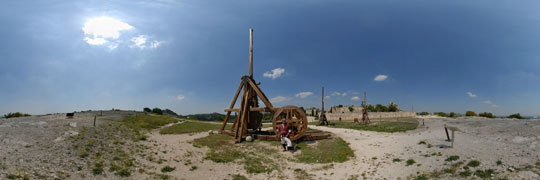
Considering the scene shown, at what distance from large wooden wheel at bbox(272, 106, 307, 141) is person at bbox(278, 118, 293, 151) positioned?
0.39 meters

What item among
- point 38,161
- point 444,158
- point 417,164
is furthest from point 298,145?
point 38,161

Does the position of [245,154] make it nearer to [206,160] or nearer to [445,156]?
[206,160]

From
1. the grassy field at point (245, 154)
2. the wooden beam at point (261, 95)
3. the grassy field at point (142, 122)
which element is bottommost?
the grassy field at point (245, 154)

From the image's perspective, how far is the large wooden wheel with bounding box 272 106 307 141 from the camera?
15320 millimetres

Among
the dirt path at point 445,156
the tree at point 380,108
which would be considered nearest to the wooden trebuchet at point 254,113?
the dirt path at point 445,156

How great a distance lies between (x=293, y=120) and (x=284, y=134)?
4.59 ft

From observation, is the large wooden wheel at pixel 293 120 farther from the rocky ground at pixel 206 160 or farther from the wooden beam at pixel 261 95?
the rocky ground at pixel 206 160

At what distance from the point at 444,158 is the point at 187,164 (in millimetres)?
11973

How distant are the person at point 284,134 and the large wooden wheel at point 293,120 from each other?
394mm

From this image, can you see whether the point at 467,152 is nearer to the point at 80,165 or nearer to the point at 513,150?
the point at 513,150

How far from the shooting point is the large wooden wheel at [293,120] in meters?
15.3

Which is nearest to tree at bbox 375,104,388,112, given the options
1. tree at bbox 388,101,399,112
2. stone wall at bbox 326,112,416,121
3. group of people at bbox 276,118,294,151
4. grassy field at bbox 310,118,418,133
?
tree at bbox 388,101,399,112

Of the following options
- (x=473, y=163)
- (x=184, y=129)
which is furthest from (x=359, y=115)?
(x=473, y=163)

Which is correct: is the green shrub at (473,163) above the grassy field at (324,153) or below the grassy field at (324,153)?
above
